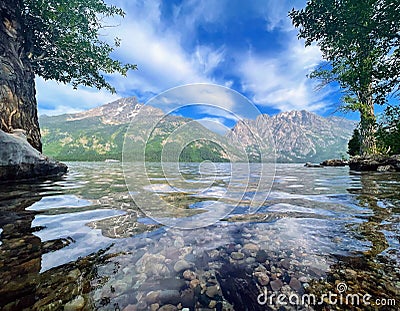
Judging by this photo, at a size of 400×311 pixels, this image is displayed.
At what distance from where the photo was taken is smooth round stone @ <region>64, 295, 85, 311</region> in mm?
1860

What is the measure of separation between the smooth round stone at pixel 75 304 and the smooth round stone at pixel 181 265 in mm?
1125

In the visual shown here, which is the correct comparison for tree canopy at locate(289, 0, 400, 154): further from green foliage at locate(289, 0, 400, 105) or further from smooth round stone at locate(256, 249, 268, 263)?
smooth round stone at locate(256, 249, 268, 263)

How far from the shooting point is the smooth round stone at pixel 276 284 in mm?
2213

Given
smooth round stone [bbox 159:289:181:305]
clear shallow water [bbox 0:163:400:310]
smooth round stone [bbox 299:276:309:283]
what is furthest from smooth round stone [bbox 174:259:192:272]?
smooth round stone [bbox 299:276:309:283]

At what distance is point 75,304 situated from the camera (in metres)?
1.92

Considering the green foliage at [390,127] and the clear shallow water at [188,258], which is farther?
the green foliage at [390,127]

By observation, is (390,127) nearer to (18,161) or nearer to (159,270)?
(159,270)

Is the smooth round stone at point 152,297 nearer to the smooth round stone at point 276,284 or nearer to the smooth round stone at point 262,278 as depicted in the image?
the smooth round stone at point 262,278

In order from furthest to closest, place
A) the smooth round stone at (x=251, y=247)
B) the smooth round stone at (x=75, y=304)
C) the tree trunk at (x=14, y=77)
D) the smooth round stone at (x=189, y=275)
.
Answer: the tree trunk at (x=14, y=77), the smooth round stone at (x=251, y=247), the smooth round stone at (x=189, y=275), the smooth round stone at (x=75, y=304)

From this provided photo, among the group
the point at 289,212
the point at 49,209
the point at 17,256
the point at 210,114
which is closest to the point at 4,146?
the point at 49,209

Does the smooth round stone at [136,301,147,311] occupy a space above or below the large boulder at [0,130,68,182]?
below

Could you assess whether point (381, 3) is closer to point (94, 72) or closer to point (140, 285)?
point (140, 285)

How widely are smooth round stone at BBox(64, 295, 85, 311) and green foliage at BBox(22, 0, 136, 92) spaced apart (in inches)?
819

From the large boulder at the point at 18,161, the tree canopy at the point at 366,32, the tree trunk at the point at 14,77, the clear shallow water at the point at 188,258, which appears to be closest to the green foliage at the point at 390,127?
the tree canopy at the point at 366,32
